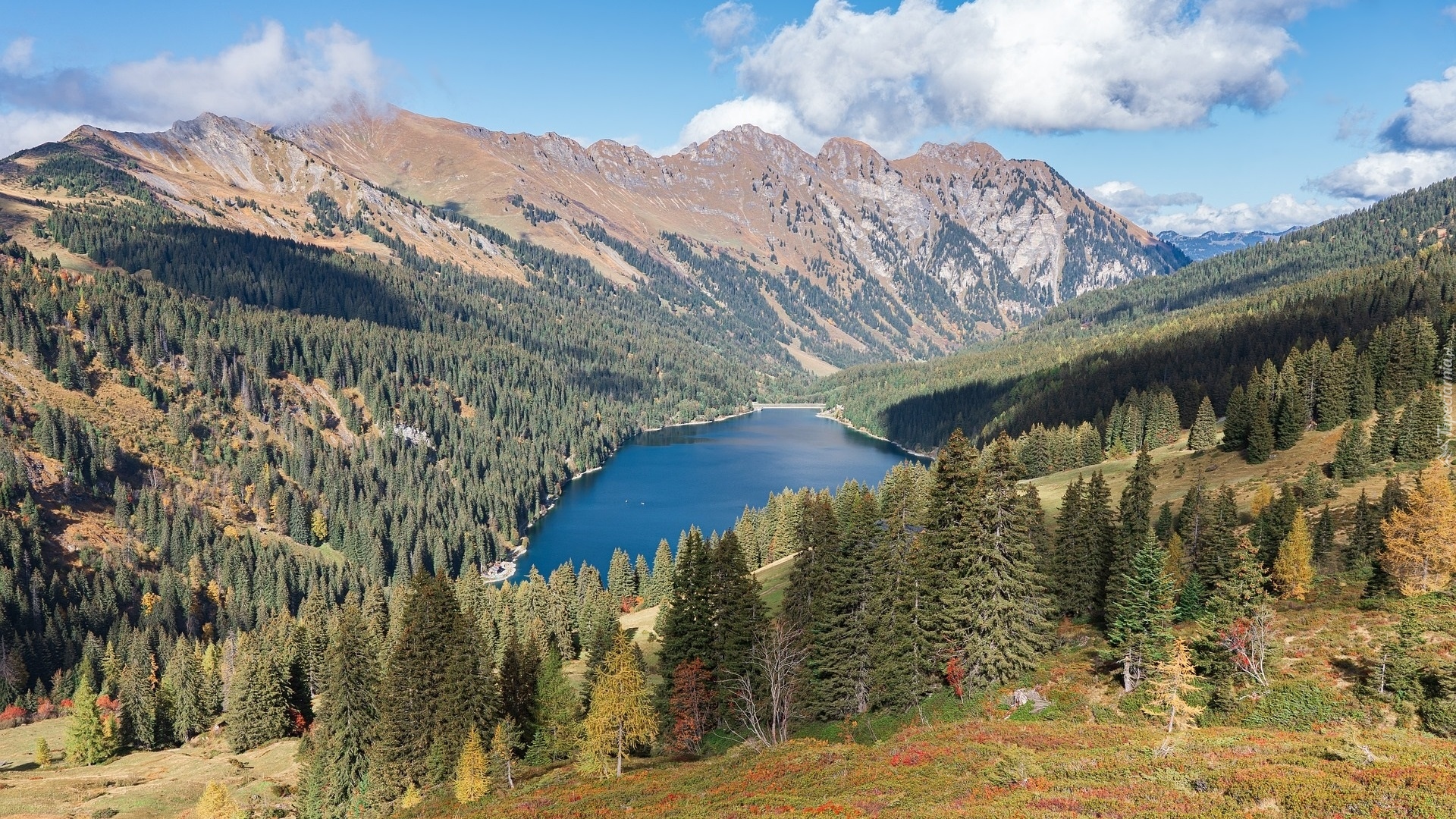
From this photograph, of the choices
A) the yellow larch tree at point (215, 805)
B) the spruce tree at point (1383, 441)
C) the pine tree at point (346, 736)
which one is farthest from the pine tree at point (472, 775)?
the spruce tree at point (1383, 441)

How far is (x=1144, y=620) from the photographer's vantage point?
141 feet

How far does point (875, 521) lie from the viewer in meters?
54.3

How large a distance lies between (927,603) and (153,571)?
150m

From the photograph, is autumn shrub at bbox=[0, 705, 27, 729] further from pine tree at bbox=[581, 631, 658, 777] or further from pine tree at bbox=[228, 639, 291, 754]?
pine tree at bbox=[581, 631, 658, 777]

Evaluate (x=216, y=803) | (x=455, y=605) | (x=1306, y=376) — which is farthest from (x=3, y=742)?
(x=1306, y=376)

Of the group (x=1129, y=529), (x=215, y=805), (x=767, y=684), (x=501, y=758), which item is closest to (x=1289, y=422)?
(x=1129, y=529)

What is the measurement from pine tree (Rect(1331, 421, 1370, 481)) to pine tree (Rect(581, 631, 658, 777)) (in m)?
72.5

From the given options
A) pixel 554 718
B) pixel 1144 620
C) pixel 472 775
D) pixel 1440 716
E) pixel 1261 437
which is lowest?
pixel 472 775

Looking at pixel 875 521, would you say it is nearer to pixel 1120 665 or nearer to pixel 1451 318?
pixel 1120 665

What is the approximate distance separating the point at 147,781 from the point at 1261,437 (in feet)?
405

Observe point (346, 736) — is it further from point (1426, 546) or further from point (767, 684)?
point (1426, 546)

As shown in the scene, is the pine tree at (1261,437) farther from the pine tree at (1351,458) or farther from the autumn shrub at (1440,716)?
the autumn shrub at (1440,716)

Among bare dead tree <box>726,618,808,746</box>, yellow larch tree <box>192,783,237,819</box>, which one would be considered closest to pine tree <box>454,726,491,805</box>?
bare dead tree <box>726,618,808,746</box>

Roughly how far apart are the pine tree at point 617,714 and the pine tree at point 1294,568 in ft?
141
